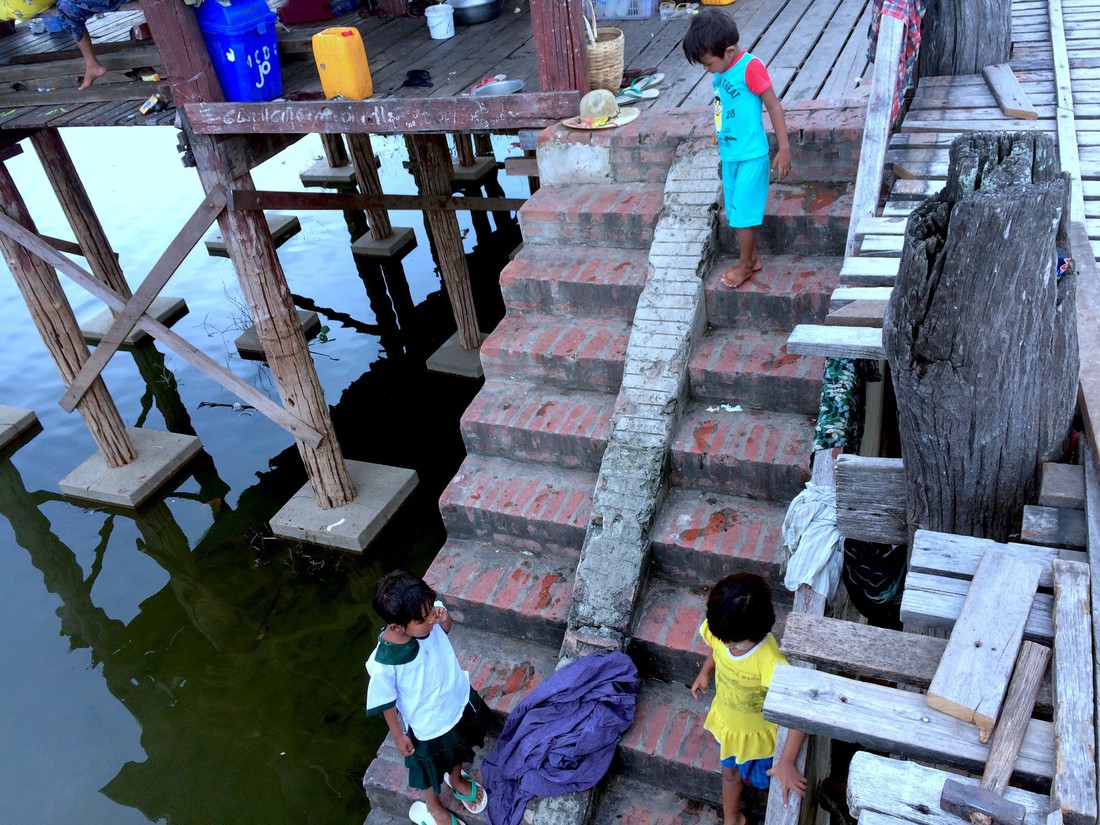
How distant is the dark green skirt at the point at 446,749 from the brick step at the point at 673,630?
70 centimetres

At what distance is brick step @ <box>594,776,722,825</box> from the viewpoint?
3.34 metres

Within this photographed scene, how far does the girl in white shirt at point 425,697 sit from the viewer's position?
301 centimetres

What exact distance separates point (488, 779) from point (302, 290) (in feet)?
26.9

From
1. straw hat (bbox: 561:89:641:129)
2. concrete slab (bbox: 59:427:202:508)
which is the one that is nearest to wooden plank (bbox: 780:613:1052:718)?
straw hat (bbox: 561:89:641:129)

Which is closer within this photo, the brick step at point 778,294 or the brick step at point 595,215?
the brick step at point 778,294

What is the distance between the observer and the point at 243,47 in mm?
4781

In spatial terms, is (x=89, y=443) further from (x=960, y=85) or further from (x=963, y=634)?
(x=963, y=634)

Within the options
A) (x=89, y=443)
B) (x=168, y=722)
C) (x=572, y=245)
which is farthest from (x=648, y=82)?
(x=89, y=443)

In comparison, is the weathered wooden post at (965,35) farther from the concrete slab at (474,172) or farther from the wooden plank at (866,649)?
the concrete slab at (474,172)

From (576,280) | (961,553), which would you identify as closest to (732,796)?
(961,553)

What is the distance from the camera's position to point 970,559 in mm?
1772

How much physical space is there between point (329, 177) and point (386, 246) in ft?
7.46

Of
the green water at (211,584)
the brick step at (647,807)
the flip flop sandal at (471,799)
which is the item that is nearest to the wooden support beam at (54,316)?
the green water at (211,584)

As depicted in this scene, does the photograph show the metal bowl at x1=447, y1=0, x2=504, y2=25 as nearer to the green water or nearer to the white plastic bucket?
the white plastic bucket
